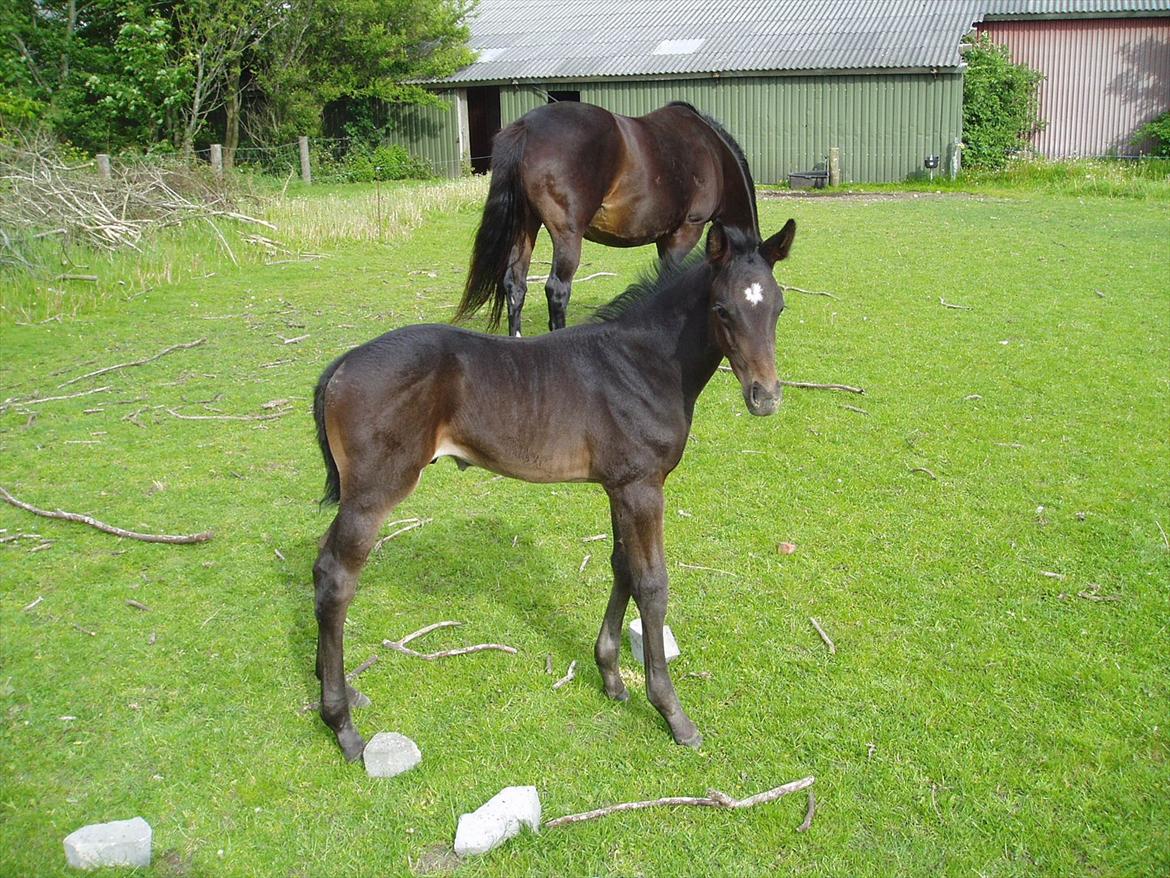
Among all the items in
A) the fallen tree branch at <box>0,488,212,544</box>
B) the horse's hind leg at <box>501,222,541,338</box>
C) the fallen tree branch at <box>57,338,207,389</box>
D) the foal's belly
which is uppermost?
the horse's hind leg at <box>501,222,541,338</box>

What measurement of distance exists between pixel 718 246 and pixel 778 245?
0.24 m

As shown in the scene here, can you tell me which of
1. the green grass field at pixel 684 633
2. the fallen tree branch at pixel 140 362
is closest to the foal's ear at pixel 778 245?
the green grass field at pixel 684 633

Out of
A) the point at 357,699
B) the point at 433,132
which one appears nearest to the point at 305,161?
the point at 433,132

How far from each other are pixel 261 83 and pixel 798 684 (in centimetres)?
2635

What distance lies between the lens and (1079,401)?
305 inches

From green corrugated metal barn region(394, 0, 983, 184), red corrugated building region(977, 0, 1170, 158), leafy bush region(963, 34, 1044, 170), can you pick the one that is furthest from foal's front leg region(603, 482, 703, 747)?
red corrugated building region(977, 0, 1170, 158)

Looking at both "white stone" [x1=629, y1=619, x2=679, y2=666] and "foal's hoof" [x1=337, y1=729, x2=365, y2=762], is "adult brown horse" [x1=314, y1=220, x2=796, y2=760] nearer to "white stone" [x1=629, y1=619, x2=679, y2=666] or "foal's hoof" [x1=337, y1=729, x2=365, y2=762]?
"foal's hoof" [x1=337, y1=729, x2=365, y2=762]

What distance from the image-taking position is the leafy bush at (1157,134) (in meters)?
25.0

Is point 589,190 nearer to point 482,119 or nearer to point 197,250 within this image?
point 197,250

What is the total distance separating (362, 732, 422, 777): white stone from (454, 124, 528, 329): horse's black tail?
464cm

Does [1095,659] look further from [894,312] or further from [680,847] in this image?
[894,312]

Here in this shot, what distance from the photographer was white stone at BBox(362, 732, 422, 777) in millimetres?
3869

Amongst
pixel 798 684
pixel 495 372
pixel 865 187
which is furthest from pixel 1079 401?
pixel 865 187

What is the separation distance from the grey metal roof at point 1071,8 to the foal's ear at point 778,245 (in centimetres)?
2751
